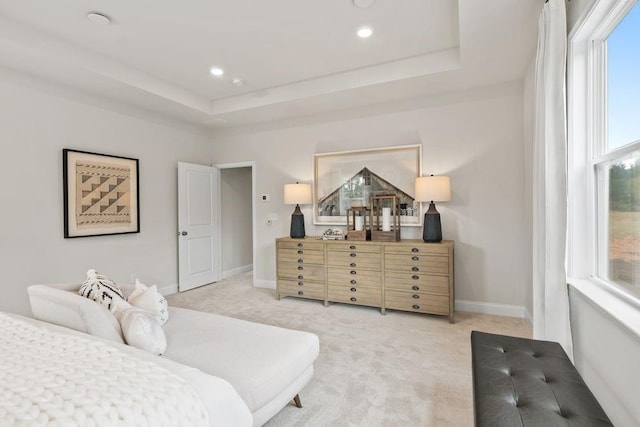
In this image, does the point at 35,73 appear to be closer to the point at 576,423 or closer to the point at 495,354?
the point at 495,354

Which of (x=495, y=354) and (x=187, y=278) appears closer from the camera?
(x=495, y=354)

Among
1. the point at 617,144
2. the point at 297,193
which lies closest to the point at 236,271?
the point at 297,193

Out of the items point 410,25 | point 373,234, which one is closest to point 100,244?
point 373,234

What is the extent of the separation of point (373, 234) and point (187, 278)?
2924 millimetres

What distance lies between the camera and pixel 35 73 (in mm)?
3178

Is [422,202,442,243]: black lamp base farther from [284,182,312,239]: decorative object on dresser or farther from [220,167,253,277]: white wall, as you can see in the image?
[220,167,253,277]: white wall

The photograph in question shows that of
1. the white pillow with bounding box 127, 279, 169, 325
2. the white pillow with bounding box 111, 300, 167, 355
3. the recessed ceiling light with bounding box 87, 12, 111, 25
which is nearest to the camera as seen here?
the white pillow with bounding box 111, 300, 167, 355

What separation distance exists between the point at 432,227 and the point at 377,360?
5.41 ft

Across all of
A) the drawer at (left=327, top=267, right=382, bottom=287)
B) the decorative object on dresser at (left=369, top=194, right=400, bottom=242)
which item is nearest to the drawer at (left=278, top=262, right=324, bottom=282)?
the drawer at (left=327, top=267, right=382, bottom=287)

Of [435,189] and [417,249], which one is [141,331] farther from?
[435,189]

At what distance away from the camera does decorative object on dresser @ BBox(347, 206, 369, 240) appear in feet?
12.9

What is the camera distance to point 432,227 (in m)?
3.57

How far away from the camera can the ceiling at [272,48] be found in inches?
97.6

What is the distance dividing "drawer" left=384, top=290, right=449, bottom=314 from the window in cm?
169
